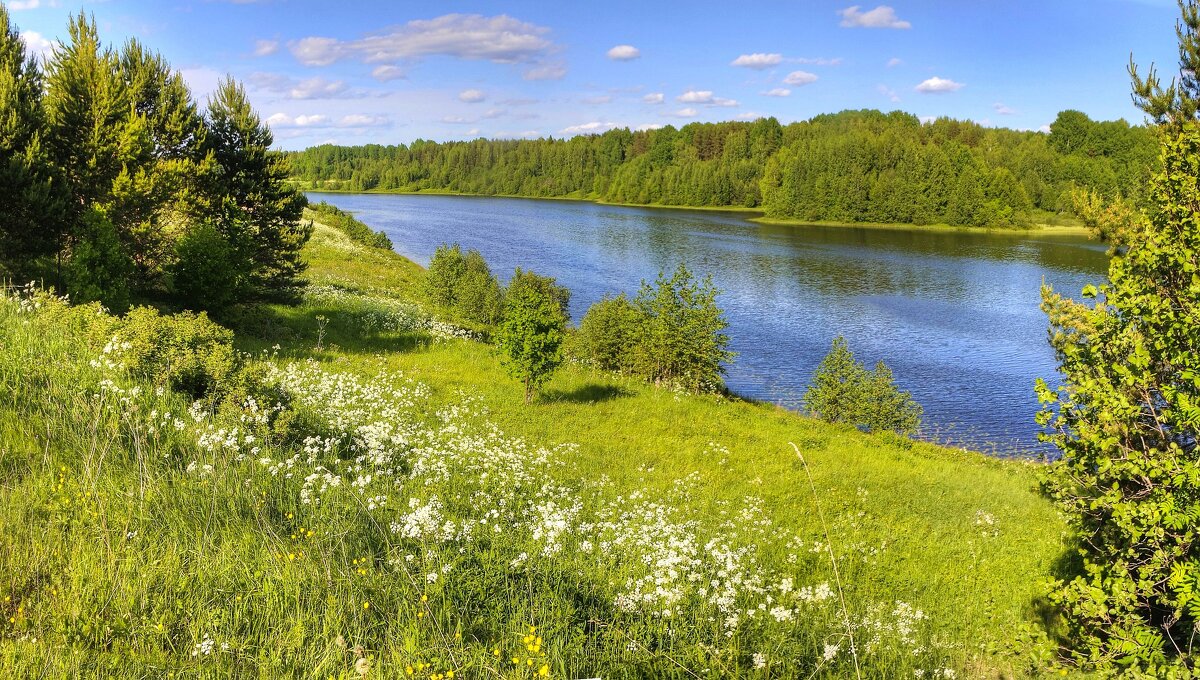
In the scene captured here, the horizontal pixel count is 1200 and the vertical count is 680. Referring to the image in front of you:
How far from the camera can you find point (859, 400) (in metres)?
24.5

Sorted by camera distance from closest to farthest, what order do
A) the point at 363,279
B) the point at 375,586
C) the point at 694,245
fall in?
the point at 375,586
the point at 363,279
the point at 694,245

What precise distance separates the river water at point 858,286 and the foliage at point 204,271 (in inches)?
849

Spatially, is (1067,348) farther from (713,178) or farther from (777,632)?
(713,178)

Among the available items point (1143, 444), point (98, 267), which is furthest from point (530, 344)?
point (1143, 444)

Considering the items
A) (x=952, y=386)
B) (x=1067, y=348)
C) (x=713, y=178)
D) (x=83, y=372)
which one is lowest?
(x=952, y=386)

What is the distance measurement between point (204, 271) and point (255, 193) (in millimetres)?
7367

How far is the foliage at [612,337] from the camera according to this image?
28875 mm

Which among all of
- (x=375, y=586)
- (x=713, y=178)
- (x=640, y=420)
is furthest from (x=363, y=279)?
(x=713, y=178)

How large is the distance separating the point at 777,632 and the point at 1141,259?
5567 mm

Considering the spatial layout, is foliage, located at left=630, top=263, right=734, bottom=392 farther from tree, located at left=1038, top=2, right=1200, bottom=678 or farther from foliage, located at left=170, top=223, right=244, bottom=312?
tree, located at left=1038, top=2, right=1200, bottom=678

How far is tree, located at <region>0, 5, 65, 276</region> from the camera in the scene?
16.2 meters

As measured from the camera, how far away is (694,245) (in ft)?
260

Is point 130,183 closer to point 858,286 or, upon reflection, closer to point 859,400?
point 859,400

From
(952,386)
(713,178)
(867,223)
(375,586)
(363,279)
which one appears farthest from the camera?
(713,178)
